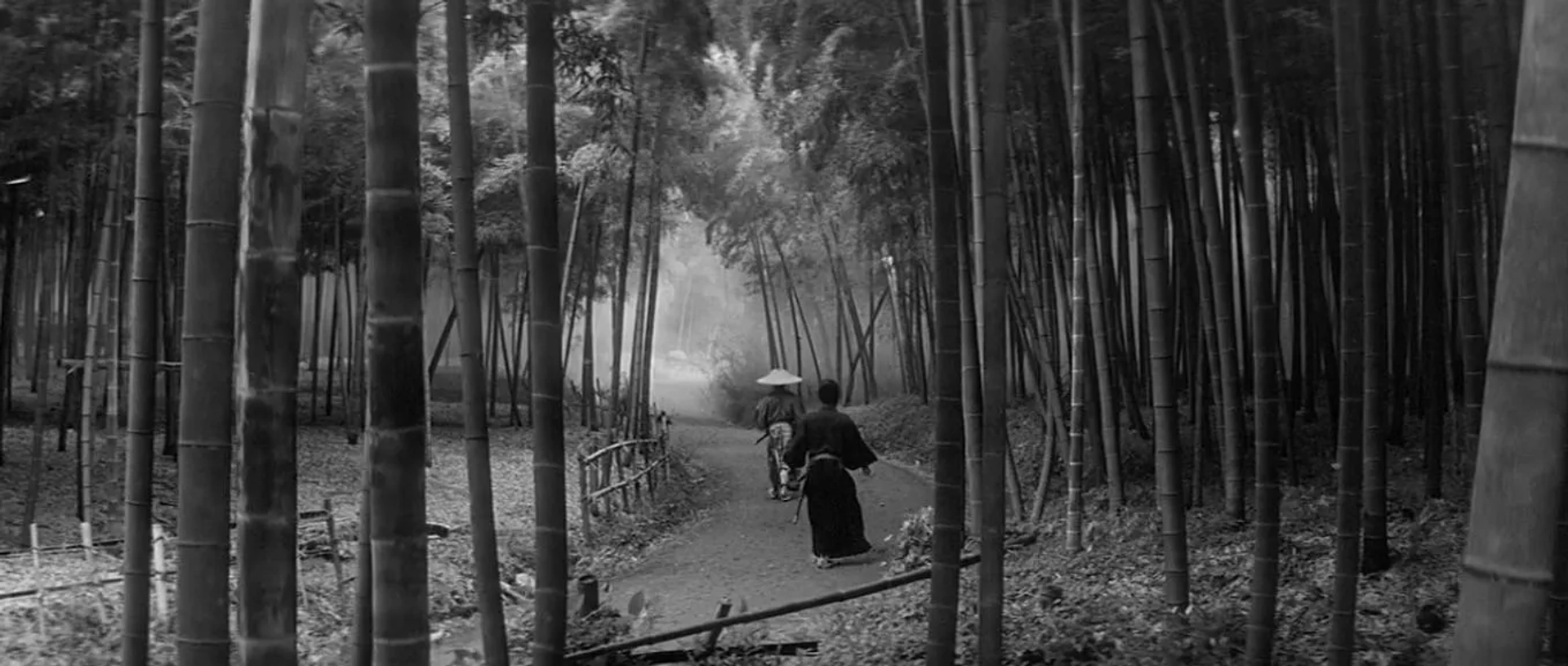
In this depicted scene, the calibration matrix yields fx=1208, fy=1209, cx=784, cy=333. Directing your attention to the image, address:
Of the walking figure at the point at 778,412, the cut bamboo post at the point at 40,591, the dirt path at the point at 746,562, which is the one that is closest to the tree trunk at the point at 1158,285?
the dirt path at the point at 746,562

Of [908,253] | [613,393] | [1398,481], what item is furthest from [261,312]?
[908,253]

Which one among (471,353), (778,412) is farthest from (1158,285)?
(778,412)

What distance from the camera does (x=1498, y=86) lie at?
11.3 feet

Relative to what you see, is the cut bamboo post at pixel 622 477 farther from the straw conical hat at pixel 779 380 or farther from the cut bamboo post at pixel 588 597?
the cut bamboo post at pixel 588 597

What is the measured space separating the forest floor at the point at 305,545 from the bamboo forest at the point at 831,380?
1.8 inches

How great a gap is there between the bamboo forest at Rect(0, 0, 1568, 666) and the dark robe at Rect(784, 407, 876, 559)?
0.09ft

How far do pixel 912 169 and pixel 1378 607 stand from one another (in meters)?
5.13

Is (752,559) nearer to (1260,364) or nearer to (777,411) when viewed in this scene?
(777,411)

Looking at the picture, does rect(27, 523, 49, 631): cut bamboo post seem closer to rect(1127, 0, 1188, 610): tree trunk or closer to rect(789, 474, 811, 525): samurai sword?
rect(789, 474, 811, 525): samurai sword

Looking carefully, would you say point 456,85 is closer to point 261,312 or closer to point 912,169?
point 261,312

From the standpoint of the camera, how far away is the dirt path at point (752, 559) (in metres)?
6.23

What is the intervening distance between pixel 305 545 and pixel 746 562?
8.56 ft

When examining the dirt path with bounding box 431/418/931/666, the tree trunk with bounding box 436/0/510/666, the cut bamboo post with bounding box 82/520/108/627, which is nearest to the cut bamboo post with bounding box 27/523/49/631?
the cut bamboo post with bounding box 82/520/108/627

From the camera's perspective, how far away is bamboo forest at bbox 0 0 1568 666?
2.04 m
